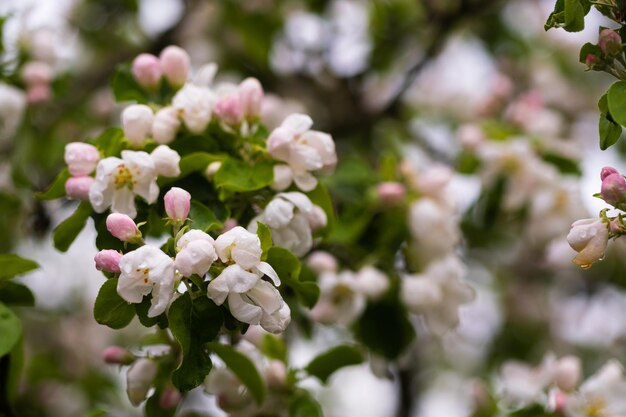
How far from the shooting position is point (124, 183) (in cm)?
144

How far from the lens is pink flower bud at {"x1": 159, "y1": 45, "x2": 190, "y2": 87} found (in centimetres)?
171

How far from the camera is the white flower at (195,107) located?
5.12 feet

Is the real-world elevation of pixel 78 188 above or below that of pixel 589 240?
below

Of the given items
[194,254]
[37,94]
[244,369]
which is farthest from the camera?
[37,94]

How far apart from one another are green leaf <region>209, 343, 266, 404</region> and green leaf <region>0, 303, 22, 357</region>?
1.08ft

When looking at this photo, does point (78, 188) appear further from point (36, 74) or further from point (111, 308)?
point (36, 74)

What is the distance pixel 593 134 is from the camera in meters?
4.17

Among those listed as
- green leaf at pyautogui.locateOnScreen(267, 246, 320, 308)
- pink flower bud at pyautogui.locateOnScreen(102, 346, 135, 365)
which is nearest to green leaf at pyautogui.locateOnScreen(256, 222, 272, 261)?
green leaf at pyautogui.locateOnScreen(267, 246, 320, 308)

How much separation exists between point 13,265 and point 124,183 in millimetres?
275

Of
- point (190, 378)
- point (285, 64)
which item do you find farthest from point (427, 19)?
point (190, 378)

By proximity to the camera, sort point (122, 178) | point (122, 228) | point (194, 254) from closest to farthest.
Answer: point (194, 254), point (122, 228), point (122, 178)

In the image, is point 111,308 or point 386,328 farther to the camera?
point 386,328

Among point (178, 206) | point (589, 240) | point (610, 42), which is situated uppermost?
point (610, 42)

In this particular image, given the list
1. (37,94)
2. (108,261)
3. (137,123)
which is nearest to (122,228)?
(108,261)
